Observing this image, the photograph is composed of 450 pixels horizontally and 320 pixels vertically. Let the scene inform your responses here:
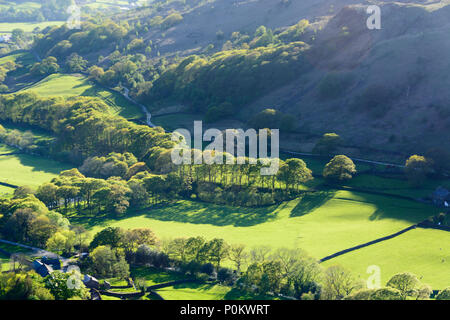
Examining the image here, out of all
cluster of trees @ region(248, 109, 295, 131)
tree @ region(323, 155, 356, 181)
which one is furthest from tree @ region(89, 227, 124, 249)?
cluster of trees @ region(248, 109, 295, 131)

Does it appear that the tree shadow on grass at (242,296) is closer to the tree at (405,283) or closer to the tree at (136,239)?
the tree at (405,283)

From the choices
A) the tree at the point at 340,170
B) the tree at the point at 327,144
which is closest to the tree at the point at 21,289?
the tree at the point at 340,170

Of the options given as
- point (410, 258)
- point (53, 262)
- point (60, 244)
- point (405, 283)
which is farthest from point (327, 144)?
point (53, 262)

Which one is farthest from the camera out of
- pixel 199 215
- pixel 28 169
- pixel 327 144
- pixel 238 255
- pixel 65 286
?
pixel 28 169

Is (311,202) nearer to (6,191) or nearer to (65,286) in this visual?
(65,286)

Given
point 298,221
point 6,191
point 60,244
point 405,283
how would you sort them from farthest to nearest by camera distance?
point 6,191, point 298,221, point 60,244, point 405,283
